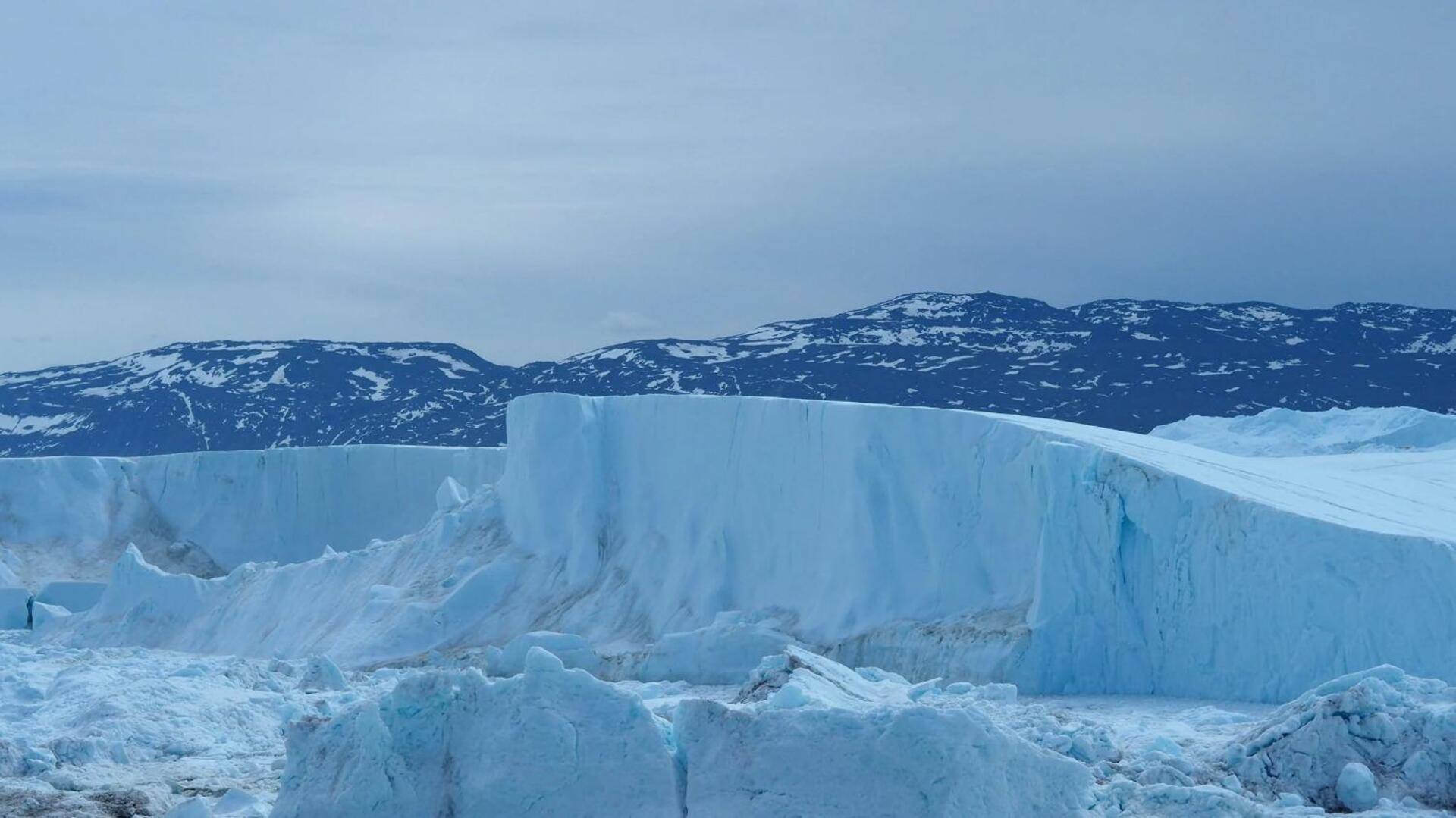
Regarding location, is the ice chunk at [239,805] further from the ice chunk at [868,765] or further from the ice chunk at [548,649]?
the ice chunk at [548,649]

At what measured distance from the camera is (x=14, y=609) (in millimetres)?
25312

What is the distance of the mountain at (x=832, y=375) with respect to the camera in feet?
164

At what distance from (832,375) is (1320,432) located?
86.6 ft

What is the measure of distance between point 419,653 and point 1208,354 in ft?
140

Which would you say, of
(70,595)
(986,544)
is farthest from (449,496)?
(986,544)

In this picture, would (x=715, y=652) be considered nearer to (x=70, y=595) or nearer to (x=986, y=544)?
(x=986, y=544)

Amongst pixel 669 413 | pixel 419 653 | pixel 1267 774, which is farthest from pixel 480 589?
pixel 1267 774

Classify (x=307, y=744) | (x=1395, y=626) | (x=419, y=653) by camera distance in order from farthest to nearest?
(x=419, y=653), (x=1395, y=626), (x=307, y=744)

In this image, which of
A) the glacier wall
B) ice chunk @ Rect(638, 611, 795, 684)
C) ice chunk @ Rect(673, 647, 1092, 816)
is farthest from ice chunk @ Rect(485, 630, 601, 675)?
the glacier wall

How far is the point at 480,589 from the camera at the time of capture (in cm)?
1806

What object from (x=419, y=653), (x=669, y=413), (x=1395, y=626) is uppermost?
(x=669, y=413)

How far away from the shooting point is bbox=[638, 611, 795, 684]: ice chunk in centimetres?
1473

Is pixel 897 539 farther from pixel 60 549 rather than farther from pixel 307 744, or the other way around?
pixel 60 549

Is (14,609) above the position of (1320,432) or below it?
below
